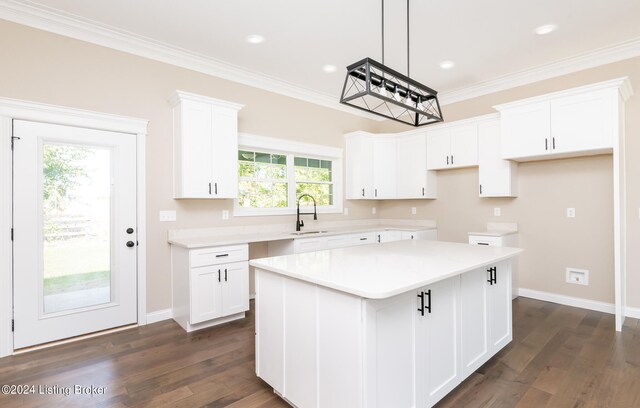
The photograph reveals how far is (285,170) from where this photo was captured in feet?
15.5

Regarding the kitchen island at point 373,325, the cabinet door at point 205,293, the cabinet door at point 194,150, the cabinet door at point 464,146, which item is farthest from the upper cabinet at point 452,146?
the cabinet door at point 205,293

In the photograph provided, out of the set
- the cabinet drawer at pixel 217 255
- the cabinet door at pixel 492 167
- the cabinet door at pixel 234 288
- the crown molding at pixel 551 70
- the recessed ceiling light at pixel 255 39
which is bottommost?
the cabinet door at pixel 234 288

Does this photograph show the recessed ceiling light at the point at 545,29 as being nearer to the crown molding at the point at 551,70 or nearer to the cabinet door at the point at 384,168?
the crown molding at the point at 551,70

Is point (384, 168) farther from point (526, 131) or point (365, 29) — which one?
point (365, 29)

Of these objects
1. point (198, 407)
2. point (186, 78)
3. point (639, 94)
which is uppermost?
point (186, 78)

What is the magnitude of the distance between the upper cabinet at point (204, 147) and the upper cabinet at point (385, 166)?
2123 millimetres

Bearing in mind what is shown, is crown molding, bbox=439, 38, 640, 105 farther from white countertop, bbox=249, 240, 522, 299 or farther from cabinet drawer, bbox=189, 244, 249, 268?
cabinet drawer, bbox=189, 244, 249, 268

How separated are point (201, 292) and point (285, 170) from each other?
2140 millimetres

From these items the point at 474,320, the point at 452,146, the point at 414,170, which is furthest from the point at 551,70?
the point at 474,320

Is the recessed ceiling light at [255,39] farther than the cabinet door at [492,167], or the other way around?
the cabinet door at [492,167]

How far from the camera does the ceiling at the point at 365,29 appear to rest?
2785 millimetres

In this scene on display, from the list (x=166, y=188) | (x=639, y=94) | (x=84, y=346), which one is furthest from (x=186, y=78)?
(x=639, y=94)

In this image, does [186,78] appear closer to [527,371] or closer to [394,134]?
[394,134]

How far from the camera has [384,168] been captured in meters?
5.32
